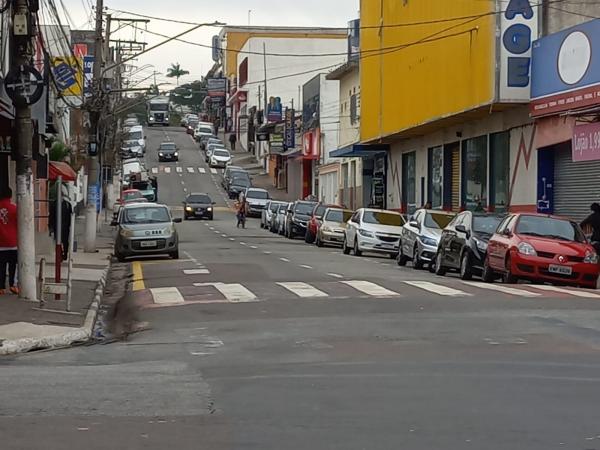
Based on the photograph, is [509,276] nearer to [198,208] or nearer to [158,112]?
[198,208]

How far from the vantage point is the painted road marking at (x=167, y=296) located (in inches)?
724

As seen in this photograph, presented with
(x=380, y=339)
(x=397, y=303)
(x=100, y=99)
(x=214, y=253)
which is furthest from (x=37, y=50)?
(x=380, y=339)

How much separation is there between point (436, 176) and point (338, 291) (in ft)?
93.0

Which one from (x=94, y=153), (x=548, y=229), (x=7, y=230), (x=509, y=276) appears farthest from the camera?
(x=94, y=153)

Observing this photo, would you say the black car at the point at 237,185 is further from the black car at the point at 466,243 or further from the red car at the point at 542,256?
the red car at the point at 542,256

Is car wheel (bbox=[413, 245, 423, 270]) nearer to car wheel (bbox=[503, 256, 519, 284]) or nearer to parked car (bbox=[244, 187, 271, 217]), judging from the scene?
car wheel (bbox=[503, 256, 519, 284])

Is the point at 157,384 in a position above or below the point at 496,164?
below

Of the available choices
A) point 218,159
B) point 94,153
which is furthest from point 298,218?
point 218,159

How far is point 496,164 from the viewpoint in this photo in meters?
38.9

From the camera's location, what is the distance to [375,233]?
3462 centimetres

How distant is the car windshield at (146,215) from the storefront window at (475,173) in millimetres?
12009

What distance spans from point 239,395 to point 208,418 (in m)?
1.06

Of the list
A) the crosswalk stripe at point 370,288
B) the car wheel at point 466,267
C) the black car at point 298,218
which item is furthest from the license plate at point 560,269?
the black car at point 298,218

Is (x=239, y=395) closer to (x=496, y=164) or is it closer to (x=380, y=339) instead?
(x=380, y=339)
